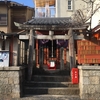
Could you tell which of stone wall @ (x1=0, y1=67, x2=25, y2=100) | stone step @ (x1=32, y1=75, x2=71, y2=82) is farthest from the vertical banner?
stone step @ (x1=32, y1=75, x2=71, y2=82)

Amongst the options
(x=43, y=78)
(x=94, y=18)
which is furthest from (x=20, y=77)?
(x=94, y=18)

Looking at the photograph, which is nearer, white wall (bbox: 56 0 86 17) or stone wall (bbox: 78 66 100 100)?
stone wall (bbox: 78 66 100 100)

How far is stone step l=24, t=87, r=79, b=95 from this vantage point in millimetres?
9953

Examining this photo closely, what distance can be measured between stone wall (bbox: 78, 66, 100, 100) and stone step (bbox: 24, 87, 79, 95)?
80cm

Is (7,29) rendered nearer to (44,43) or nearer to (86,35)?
(44,43)

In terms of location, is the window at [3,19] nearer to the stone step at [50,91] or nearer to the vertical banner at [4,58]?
the vertical banner at [4,58]

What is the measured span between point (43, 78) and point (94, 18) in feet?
30.7

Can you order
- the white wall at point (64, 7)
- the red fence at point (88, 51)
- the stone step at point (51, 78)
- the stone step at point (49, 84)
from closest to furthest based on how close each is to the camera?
the red fence at point (88, 51), the stone step at point (49, 84), the stone step at point (51, 78), the white wall at point (64, 7)

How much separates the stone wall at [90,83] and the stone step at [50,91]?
2.63 ft

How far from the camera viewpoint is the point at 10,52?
9.98m

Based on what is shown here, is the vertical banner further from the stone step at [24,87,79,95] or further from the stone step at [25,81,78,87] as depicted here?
the stone step at [25,81,78,87]

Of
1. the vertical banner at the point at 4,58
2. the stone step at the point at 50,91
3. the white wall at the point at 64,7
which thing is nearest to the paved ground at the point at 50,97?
the stone step at the point at 50,91

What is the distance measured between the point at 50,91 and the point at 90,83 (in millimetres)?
2114

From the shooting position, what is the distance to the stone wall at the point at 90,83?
359 inches
